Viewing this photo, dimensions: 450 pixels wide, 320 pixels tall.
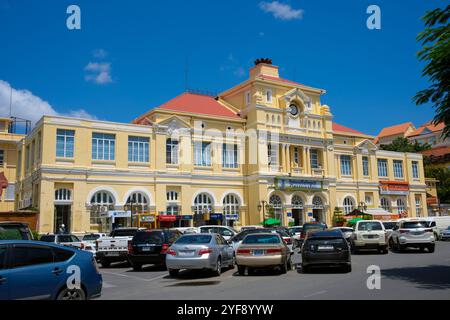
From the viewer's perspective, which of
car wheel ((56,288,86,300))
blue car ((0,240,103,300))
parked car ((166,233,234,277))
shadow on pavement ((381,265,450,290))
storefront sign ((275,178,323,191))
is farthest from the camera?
storefront sign ((275,178,323,191))

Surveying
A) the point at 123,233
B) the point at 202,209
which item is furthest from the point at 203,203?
the point at 123,233

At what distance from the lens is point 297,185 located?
45.5 m

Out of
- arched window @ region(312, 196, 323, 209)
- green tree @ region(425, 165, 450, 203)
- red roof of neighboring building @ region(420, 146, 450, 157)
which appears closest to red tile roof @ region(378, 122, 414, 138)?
red roof of neighboring building @ region(420, 146, 450, 157)

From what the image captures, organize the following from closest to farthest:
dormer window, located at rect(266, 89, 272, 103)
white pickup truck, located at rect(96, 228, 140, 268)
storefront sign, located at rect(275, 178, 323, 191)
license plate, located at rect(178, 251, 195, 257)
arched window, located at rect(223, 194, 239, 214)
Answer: license plate, located at rect(178, 251, 195, 257), white pickup truck, located at rect(96, 228, 140, 268), arched window, located at rect(223, 194, 239, 214), storefront sign, located at rect(275, 178, 323, 191), dormer window, located at rect(266, 89, 272, 103)

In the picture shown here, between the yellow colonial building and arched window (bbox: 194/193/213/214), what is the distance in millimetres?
95

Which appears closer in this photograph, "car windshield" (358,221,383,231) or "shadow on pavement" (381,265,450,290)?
"shadow on pavement" (381,265,450,290)

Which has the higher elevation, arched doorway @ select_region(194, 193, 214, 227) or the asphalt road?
arched doorway @ select_region(194, 193, 214, 227)

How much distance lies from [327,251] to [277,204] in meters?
29.3

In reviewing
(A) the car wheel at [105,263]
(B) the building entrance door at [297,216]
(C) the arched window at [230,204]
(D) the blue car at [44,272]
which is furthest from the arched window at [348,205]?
(D) the blue car at [44,272]

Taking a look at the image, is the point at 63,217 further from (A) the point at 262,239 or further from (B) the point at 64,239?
(A) the point at 262,239

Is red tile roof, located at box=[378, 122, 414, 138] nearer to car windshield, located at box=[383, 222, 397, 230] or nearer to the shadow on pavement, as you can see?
car windshield, located at box=[383, 222, 397, 230]

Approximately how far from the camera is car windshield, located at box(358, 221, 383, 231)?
79.7 feet
